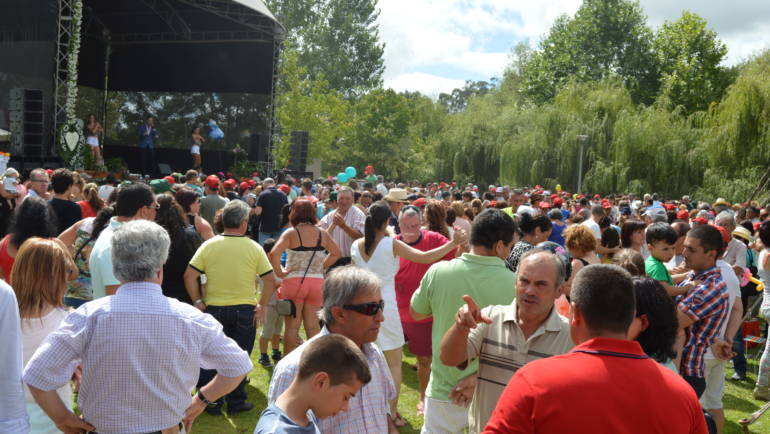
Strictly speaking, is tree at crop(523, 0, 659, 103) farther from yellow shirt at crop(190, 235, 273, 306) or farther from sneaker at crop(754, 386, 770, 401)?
yellow shirt at crop(190, 235, 273, 306)

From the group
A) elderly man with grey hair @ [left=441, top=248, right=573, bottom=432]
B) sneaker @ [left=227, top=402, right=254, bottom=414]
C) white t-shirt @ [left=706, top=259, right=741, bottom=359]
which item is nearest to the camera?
elderly man with grey hair @ [left=441, top=248, right=573, bottom=432]

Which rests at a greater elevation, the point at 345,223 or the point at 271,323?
the point at 345,223

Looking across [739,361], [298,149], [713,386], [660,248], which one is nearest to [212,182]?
[660,248]

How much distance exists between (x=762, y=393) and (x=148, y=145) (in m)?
18.3

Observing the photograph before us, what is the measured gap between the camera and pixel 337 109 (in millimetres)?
45938

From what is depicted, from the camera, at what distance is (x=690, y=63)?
42188mm

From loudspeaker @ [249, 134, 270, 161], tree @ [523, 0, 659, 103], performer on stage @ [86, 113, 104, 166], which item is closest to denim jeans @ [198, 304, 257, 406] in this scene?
performer on stage @ [86, 113, 104, 166]

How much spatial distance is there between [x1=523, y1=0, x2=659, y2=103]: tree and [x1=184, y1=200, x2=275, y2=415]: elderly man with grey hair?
140 feet

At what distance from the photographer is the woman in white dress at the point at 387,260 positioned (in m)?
5.30

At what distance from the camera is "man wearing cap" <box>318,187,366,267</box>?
7.29 meters

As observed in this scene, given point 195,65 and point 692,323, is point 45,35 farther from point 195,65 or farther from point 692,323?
point 692,323

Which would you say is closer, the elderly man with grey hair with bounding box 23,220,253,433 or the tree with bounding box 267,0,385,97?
the elderly man with grey hair with bounding box 23,220,253,433

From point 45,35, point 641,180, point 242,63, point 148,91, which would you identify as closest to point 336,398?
point 45,35

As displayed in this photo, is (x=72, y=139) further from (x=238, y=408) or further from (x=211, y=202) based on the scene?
(x=238, y=408)
